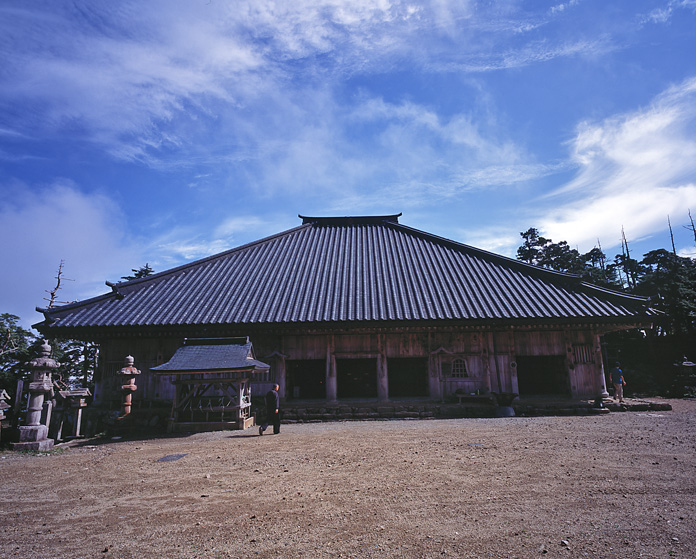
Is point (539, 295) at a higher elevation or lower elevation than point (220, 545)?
higher

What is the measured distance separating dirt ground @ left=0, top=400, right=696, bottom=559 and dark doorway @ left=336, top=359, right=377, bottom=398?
32.8ft

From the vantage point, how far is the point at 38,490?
6480 mm

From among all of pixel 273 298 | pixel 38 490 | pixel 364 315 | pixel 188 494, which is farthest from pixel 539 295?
pixel 38 490

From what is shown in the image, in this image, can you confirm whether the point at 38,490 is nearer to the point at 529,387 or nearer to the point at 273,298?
the point at 273,298

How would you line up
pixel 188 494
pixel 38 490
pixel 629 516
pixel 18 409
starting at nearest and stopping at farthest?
pixel 629 516 → pixel 188 494 → pixel 38 490 → pixel 18 409

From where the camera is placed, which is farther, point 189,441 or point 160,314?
point 160,314

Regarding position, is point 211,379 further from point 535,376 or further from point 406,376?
point 535,376

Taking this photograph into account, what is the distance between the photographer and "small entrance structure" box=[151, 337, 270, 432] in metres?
11.8

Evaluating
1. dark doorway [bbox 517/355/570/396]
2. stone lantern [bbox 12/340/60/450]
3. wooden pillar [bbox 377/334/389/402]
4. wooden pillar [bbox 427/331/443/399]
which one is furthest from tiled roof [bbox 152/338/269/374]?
dark doorway [bbox 517/355/570/396]

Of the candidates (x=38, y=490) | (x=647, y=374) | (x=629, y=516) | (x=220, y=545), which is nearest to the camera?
(x=220, y=545)

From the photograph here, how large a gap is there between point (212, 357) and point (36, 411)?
454 centimetres

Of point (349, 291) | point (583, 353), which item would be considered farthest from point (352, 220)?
point (583, 353)

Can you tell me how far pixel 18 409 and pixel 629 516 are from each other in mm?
15493

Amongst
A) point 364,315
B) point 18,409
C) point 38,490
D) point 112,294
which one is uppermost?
point 112,294
